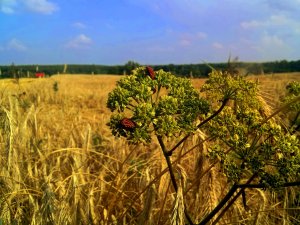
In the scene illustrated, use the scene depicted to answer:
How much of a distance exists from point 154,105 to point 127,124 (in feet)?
0.59

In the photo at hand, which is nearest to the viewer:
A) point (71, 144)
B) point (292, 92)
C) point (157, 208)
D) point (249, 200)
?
point (292, 92)

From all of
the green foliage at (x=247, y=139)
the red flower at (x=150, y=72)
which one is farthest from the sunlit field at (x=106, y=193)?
the red flower at (x=150, y=72)

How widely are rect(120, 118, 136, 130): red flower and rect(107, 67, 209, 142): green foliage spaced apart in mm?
15

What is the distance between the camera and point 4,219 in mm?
2924

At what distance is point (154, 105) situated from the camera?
1828 mm

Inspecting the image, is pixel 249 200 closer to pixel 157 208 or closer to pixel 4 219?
pixel 157 208

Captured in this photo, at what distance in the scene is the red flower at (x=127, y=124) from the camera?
1703 millimetres

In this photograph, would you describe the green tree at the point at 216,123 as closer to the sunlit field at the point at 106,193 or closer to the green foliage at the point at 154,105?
the green foliage at the point at 154,105

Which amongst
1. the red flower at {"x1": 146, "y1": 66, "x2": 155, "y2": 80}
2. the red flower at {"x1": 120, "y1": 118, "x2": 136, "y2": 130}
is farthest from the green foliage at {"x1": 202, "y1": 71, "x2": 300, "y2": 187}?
the red flower at {"x1": 120, "y1": 118, "x2": 136, "y2": 130}

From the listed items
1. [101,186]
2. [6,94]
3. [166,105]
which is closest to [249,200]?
[101,186]

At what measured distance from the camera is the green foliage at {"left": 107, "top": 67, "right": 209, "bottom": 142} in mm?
1724

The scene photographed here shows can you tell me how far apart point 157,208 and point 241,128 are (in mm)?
1612

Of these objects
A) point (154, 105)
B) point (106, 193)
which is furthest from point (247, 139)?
point (106, 193)

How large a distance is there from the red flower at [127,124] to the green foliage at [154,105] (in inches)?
0.6
